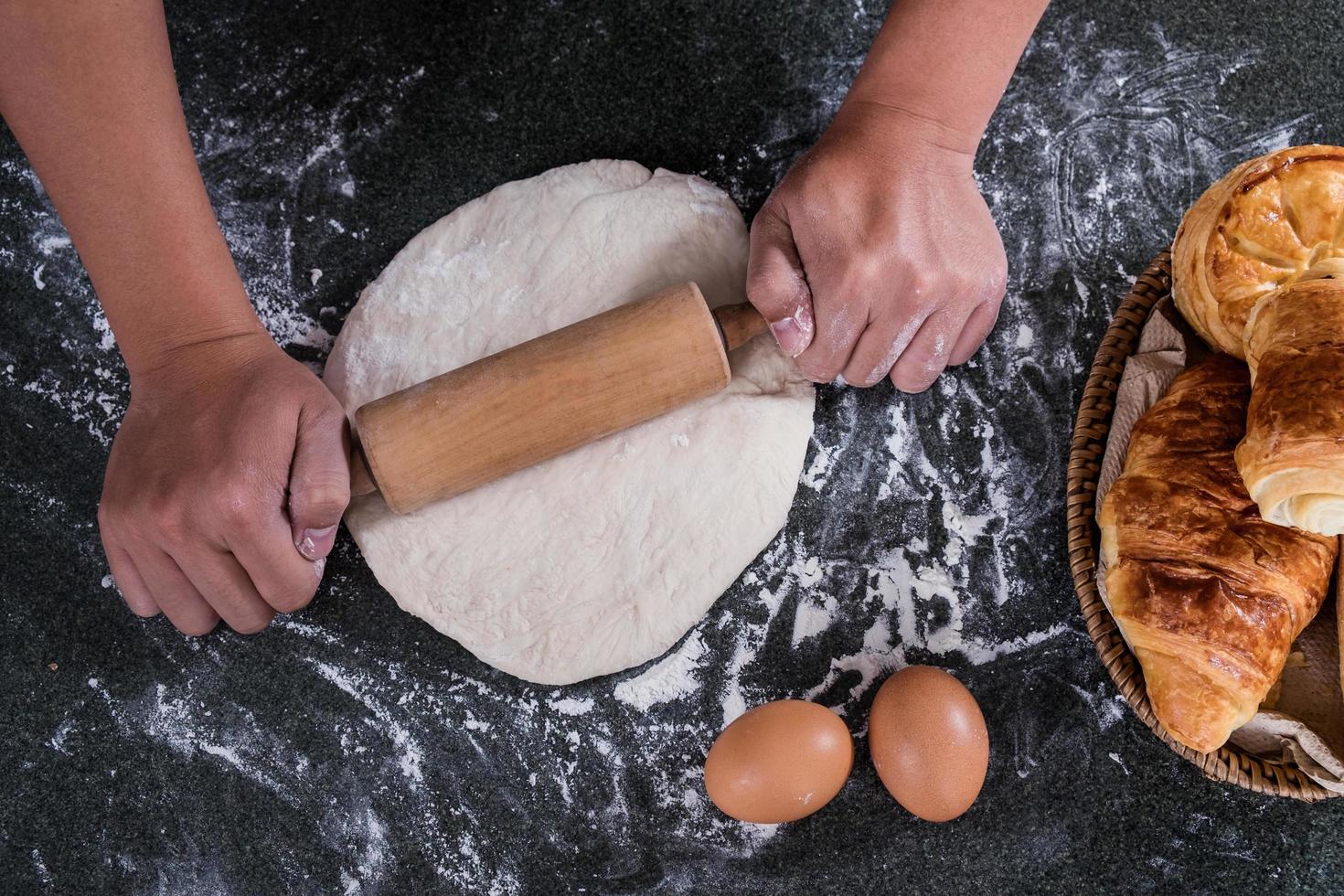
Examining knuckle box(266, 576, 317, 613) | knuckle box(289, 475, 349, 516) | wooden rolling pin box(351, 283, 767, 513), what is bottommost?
knuckle box(266, 576, 317, 613)

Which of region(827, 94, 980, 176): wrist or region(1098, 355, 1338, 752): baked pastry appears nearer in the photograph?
region(1098, 355, 1338, 752): baked pastry

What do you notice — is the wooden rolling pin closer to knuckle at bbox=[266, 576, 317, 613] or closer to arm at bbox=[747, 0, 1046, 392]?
arm at bbox=[747, 0, 1046, 392]

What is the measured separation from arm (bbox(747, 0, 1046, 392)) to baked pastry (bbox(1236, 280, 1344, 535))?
34cm

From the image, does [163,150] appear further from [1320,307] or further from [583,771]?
[1320,307]

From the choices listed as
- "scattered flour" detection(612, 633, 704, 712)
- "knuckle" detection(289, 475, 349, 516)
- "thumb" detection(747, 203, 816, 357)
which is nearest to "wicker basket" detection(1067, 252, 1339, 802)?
"thumb" detection(747, 203, 816, 357)

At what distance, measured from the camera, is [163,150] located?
1.15 meters

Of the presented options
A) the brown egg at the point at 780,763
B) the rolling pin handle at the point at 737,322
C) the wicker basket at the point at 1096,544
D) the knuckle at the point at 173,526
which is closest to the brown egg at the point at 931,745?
the brown egg at the point at 780,763

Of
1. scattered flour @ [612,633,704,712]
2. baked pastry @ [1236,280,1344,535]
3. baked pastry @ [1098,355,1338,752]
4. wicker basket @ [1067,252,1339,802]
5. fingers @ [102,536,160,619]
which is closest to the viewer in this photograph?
baked pastry @ [1236,280,1344,535]

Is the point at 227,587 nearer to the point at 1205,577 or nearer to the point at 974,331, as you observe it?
the point at 974,331

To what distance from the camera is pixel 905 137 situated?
116cm

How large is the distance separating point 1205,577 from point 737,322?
633 mm

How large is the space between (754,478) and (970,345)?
1.19ft

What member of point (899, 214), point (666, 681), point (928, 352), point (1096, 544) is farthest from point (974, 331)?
point (666, 681)

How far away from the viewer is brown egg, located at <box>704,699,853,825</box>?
3.79ft
